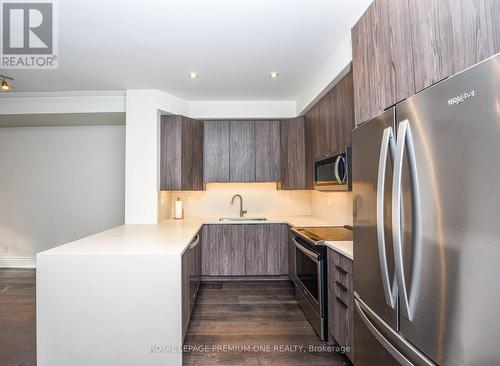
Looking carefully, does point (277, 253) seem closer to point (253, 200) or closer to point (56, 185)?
point (253, 200)

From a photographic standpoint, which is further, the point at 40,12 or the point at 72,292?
the point at 40,12

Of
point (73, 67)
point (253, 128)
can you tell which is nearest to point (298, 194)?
point (253, 128)

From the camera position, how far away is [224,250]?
3393 millimetres

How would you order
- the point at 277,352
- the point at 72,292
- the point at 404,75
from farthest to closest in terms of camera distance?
1. the point at 277,352
2. the point at 72,292
3. the point at 404,75

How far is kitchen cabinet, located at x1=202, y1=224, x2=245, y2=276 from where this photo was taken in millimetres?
3377

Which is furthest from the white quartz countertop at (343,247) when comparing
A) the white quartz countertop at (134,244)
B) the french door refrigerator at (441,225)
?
the french door refrigerator at (441,225)

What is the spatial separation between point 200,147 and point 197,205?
3.12ft

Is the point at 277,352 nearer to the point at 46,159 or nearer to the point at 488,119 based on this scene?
the point at 488,119

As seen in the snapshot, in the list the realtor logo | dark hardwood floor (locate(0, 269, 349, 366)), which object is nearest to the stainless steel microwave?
dark hardwood floor (locate(0, 269, 349, 366))

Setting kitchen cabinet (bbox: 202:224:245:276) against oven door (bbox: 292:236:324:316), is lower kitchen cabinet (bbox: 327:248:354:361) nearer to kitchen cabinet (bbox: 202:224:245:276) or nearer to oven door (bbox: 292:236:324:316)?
oven door (bbox: 292:236:324:316)

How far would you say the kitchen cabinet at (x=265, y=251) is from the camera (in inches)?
134

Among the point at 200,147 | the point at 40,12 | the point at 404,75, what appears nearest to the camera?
the point at 404,75

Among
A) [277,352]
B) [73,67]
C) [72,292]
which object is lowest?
[277,352]

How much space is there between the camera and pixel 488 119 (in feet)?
2.24
